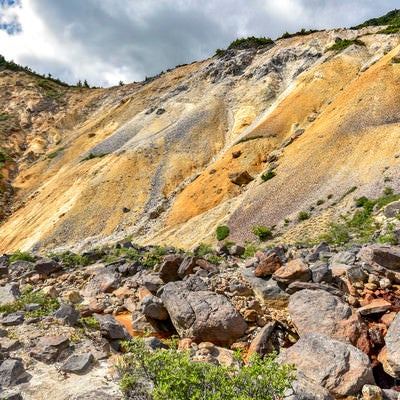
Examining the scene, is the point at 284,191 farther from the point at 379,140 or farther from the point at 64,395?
the point at 64,395

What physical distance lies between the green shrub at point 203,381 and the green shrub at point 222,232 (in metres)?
20.5

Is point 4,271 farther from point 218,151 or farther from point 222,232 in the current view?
point 218,151

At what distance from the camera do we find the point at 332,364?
6.24m

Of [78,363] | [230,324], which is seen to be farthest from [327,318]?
[78,363]

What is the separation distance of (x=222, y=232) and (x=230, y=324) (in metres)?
17.6

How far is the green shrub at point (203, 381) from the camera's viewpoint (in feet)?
15.3

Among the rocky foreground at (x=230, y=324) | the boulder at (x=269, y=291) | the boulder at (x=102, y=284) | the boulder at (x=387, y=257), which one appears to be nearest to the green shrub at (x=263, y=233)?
the rocky foreground at (x=230, y=324)

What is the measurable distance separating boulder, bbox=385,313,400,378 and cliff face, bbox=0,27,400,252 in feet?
46.3

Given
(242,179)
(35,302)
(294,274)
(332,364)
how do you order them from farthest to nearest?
(242,179), (35,302), (294,274), (332,364)

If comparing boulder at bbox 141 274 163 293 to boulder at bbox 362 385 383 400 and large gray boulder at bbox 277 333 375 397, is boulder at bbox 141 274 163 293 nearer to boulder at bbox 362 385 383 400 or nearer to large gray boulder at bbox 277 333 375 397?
large gray boulder at bbox 277 333 375 397

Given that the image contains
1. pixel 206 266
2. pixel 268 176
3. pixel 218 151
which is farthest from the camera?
pixel 218 151

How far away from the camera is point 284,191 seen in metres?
28.2

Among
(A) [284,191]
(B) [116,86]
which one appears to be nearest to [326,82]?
(A) [284,191]

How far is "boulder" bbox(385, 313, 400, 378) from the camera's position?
632cm
